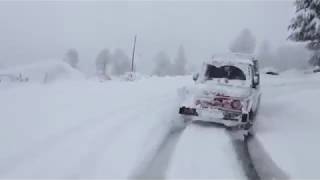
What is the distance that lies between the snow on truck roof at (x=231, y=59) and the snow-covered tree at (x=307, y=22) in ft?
8.28

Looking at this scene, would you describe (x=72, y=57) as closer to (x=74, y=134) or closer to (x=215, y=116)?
(x=215, y=116)

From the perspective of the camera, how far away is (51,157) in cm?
738

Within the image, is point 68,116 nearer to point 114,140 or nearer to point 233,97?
point 114,140

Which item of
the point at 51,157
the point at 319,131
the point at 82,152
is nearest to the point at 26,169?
the point at 51,157

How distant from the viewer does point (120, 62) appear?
367ft

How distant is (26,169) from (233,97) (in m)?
6.98

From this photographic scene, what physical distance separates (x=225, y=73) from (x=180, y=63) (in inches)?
3575

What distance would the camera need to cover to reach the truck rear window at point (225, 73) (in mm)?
14094

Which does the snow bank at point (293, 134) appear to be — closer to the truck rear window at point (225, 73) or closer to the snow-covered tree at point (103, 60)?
the truck rear window at point (225, 73)

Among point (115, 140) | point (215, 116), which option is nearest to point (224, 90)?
point (215, 116)

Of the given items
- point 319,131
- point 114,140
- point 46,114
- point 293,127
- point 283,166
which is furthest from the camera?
point 293,127

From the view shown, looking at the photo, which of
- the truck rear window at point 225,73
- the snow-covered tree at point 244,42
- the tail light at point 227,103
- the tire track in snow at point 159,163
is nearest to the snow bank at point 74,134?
the tire track in snow at point 159,163

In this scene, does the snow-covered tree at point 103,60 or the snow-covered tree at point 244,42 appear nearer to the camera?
the snow-covered tree at point 244,42

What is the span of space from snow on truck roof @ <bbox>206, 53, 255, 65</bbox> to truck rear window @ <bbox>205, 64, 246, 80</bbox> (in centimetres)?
17
